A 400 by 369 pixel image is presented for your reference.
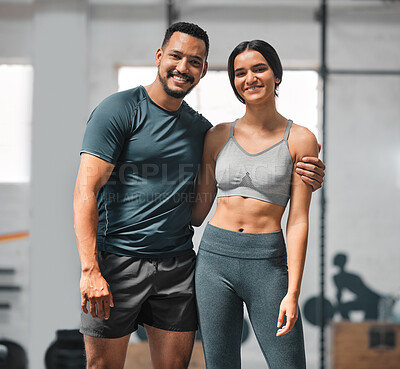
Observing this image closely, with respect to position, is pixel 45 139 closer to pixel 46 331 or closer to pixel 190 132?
pixel 46 331

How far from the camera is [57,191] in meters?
3.16

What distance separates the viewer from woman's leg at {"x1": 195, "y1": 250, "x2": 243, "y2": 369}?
1.47 metres

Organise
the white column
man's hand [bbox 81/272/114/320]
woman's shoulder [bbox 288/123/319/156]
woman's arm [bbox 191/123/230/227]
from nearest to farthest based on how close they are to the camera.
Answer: man's hand [bbox 81/272/114/320] < woman's shoulder [bbox 288/123/319/156] < woman's arm [bbox 191/123/230/227] < the white column

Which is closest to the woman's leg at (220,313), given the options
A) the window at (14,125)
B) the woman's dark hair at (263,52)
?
the woman's dark hair at (263,52)

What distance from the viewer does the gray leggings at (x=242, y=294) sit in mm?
1464

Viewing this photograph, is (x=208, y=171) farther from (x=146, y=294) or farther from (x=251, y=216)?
(x=146, y=294)

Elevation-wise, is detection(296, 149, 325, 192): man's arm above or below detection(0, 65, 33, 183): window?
below

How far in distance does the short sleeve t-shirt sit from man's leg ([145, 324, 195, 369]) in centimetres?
29

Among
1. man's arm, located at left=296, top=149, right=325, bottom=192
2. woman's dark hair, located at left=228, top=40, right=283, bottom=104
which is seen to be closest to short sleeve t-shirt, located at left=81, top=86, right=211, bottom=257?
woman's dark hair, located at left=228, top=40, right=283, bottom=104

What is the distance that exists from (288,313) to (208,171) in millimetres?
560

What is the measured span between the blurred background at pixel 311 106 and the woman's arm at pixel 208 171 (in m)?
Result: 1.69

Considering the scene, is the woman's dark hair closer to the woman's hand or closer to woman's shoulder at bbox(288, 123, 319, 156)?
woman's shoulder at bbox(288, 123, 319, 156)

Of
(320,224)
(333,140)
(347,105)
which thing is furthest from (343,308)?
(347,105)

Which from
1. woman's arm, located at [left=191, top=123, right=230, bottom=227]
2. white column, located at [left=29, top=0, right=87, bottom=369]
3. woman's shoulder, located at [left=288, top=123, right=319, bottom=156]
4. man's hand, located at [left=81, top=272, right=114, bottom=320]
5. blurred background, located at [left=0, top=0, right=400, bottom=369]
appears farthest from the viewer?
blurred background, located at [left=0, top=0, right=400, bottom=369]
